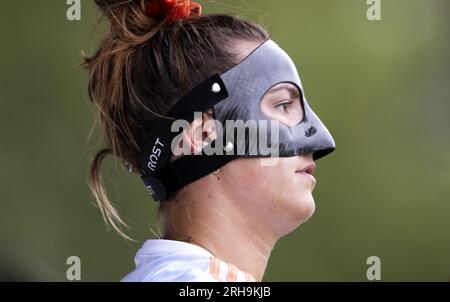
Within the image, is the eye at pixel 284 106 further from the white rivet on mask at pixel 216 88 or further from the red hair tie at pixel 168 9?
A: the red hair tie at pixel 168 9

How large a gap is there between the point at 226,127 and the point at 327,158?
10.2 feet

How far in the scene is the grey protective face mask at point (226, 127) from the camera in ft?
6.39

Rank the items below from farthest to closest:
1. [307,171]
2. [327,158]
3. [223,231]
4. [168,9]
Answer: [327,158], [168,9], [307,171], [223,231]

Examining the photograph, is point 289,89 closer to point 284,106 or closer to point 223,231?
point 284,106

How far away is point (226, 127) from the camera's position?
77.0 inches

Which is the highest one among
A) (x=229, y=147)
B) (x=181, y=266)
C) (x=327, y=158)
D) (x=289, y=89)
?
(x=289, y=89)

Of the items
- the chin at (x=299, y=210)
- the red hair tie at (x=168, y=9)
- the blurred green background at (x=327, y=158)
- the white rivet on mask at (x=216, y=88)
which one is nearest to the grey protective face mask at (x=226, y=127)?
the white rivet on mask at (x=216, y=88)

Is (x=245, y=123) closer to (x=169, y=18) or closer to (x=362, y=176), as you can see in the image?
(x=169, y=18)

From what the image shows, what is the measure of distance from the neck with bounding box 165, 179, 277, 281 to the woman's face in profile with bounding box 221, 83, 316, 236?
3 cm

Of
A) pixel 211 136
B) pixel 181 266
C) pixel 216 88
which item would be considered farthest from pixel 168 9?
pixel 181 266

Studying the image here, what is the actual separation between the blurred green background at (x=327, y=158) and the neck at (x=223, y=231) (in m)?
2.78

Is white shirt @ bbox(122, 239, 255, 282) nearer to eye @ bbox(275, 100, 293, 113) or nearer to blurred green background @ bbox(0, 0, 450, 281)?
eye @ bbox(275, 100, 293, 113)

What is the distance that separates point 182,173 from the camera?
1968mm

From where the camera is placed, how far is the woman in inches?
75.6
